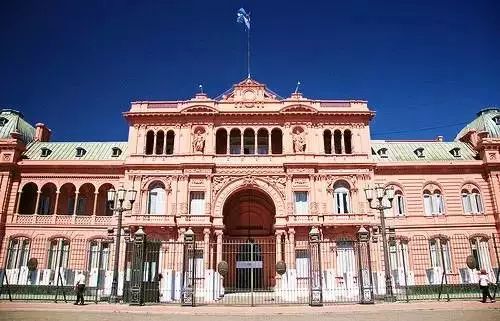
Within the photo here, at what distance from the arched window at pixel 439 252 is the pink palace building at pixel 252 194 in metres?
0.09

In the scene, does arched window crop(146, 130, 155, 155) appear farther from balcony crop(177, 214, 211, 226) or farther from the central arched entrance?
the central arched entrance

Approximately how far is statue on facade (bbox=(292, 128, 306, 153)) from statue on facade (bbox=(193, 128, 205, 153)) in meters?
8.26

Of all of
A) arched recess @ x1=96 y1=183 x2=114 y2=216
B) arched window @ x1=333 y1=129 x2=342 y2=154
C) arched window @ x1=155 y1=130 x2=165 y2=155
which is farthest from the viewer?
arched recess @ x1=96 y1=183 x2=114 y2=216

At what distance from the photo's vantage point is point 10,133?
126 feet

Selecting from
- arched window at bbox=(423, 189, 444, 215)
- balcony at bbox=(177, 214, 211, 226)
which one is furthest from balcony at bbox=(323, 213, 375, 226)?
balcony at bbox=(177, 214, 211, 226)

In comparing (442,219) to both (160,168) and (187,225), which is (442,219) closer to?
(187,225)

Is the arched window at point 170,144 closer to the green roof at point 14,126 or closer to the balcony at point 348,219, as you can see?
the balcony at point 348,219

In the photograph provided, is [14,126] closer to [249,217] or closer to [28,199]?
[28,199]

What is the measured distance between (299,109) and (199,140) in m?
9.52

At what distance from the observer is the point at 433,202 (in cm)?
3597

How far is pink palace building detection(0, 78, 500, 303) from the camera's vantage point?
32344mm

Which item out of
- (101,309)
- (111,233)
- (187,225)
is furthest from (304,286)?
(101,309)

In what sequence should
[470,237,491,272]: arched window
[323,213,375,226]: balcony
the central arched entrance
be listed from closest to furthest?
[323,213,375,226]: balcony
[470,237,491,272]: arched window
the central arched entrance

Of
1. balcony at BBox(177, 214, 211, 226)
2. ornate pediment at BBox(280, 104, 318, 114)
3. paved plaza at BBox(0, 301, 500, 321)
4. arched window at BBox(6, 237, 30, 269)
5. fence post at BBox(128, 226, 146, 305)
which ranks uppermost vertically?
ornate pediment at BBox(280, 104, 318, 114)
